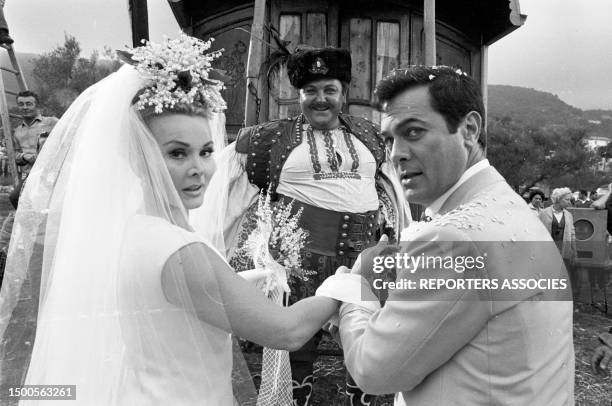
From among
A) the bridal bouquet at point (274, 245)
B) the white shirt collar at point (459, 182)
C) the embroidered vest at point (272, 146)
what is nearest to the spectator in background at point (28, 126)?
the embroidered vest at point (272, 146)

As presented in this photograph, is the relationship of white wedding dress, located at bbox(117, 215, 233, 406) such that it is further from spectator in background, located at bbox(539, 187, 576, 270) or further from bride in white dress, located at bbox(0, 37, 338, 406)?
spectator in background, located at bbox(539, 187, 576, 270)

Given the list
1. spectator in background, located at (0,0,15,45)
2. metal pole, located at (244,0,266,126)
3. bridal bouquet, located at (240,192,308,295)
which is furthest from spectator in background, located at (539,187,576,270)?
spectator in background, located at (0,0,15,45)

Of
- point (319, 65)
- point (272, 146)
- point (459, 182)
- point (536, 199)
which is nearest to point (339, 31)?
point (319, 65)

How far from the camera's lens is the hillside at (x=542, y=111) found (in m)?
4.54

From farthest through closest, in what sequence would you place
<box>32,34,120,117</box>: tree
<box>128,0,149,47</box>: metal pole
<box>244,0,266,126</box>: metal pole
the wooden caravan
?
<box>32,34,120,117</box>: tree → the wooden caravan → <box>244,0,266,126</box>: metal pole → <box>128,0,149,47</box>: metal pole

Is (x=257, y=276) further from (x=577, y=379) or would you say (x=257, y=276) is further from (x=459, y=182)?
(x=577, y=379)

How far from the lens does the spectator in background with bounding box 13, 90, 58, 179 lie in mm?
6457

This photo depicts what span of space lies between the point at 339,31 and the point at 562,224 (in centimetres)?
462

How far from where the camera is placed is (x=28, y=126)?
22.1 ft

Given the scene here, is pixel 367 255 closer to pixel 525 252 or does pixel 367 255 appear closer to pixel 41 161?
pixel 525 252

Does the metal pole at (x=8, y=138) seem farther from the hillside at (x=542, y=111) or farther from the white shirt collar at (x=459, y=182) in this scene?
the white shirt collar at (x=459, y=182)

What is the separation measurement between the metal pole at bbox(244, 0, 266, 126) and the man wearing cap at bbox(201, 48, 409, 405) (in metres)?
1.57

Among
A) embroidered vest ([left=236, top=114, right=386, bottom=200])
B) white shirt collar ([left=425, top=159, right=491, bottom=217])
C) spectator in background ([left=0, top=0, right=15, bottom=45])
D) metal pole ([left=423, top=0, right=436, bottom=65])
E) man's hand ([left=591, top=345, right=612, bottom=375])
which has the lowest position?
man's hand ([left=591, top=345, right=612, bottom=375])

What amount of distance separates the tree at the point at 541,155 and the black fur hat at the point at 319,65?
2159 cm
